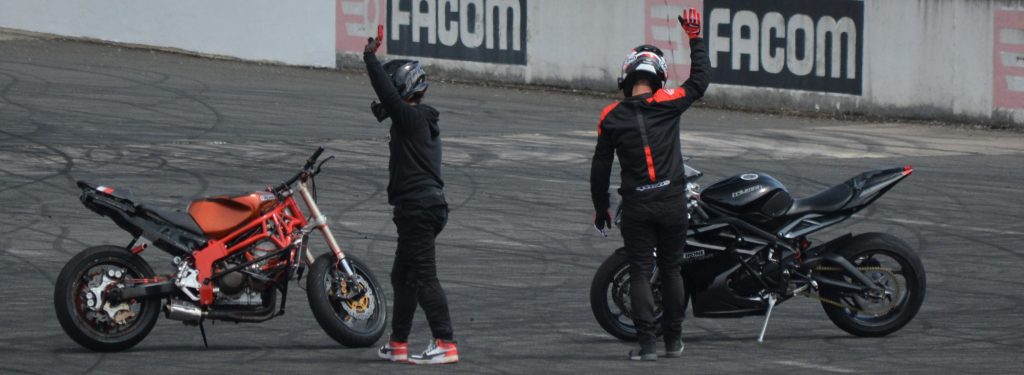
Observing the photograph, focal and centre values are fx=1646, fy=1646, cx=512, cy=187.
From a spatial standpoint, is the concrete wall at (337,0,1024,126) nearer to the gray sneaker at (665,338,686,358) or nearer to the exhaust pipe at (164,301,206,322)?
the gray sneaker at (665,338,686,358)

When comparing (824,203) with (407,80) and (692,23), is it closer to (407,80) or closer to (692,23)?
(692,23)

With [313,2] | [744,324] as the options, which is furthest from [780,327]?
[313,2]

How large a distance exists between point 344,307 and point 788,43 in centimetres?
1352

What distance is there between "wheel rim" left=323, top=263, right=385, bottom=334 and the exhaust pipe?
67 cm

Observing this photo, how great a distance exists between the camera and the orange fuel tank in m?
8.45

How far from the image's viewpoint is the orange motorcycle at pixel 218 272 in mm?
8234

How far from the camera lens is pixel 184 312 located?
8320 millimetres

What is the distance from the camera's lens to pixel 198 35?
2517 centimetres

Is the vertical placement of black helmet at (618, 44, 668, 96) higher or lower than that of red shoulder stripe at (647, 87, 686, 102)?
higher

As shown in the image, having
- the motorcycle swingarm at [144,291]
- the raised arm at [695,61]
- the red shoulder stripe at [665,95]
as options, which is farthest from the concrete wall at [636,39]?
the motorcycle swingarm at [144,291]

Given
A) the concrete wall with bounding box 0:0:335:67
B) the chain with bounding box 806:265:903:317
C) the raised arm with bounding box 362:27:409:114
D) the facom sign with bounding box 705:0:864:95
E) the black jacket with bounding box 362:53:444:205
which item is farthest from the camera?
the concrete wall with bounding box 0:0:335:67

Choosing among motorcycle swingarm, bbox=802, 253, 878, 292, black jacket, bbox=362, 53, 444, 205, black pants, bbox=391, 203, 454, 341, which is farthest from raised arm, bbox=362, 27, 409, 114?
motorcycle swingarm, bbox=802, 253, 878, 292

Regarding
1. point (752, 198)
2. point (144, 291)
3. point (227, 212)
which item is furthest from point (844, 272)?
point (144, 291)

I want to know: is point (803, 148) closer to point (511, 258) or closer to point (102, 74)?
point (511, 258)
